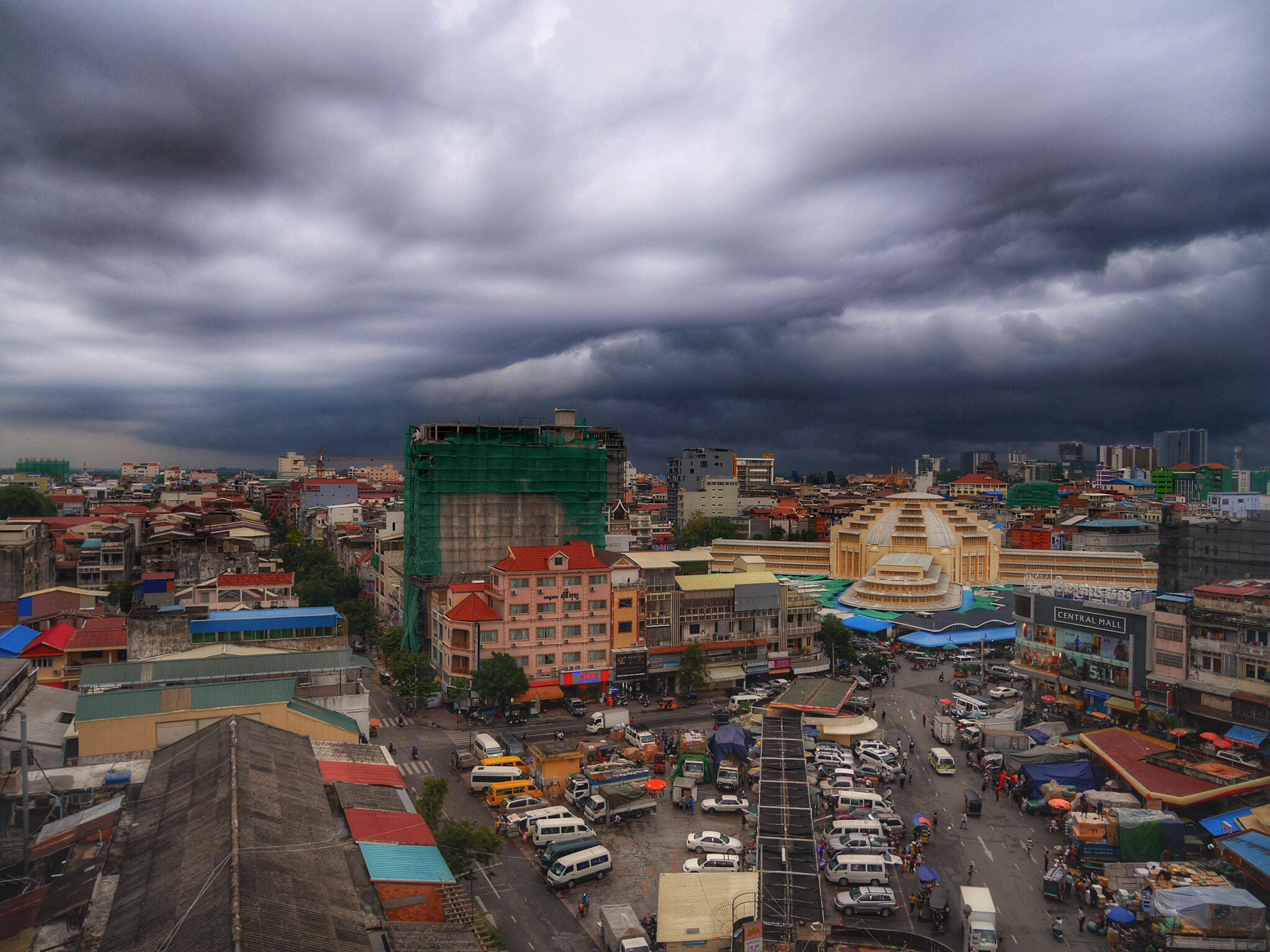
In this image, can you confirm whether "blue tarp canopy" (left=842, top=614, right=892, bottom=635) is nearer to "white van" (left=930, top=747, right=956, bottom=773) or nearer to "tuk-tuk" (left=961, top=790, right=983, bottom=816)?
"white van" (left=930, top=747, right=956, bottom=773)

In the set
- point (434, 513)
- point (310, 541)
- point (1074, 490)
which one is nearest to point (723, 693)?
point (434, 513)

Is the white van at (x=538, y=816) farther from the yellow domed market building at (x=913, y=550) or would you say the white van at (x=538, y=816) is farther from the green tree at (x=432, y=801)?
the yellow domed market building at (x=913, y=550)

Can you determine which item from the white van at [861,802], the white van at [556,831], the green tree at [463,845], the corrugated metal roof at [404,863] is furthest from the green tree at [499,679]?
the corrugated metal roof at [404,863]

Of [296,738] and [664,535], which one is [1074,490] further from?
[296,738]

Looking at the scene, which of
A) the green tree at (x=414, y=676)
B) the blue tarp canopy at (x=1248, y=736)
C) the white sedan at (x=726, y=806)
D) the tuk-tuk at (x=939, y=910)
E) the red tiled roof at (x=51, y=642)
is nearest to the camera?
the tuk-tuk at (x=939, y=910)

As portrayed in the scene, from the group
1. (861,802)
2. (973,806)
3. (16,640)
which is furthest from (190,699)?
(973,806)

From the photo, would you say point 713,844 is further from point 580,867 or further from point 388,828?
point 388,828
